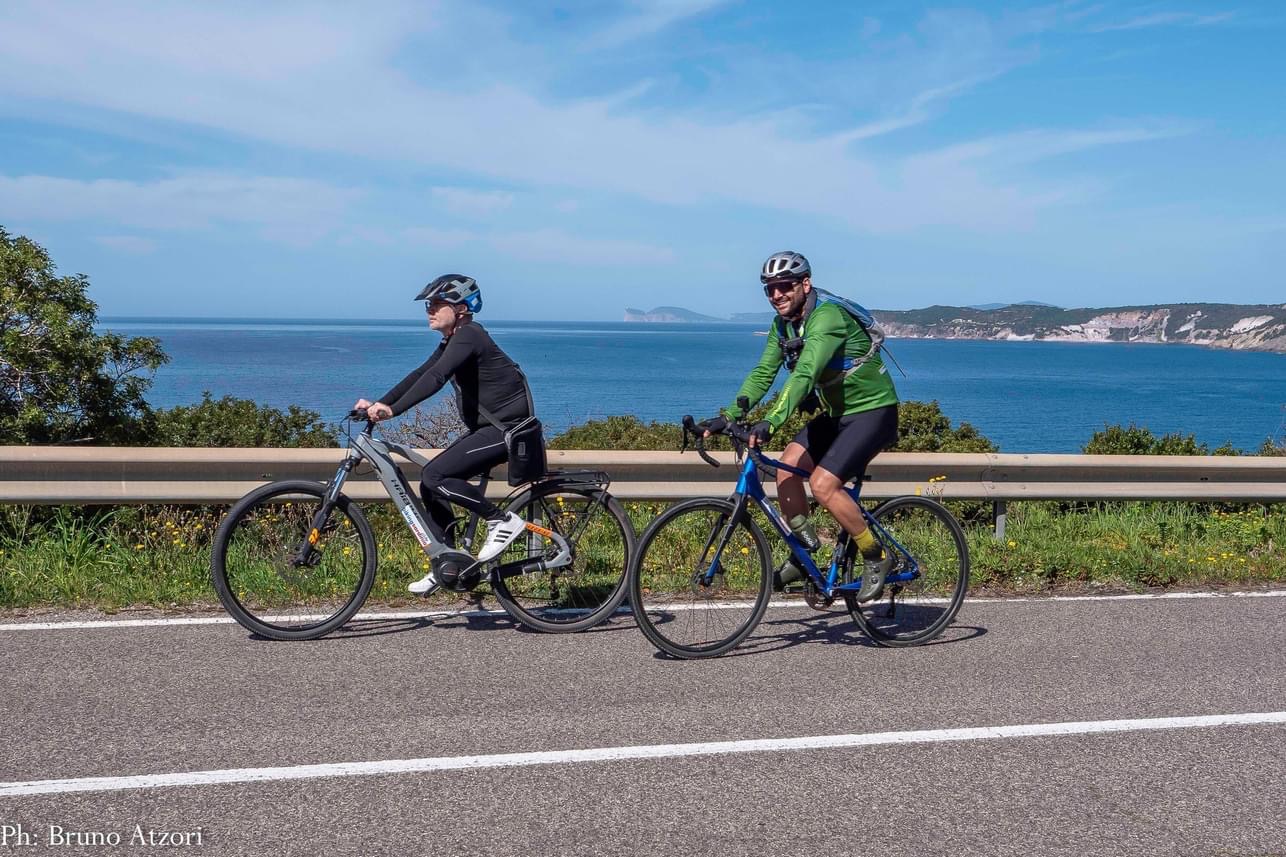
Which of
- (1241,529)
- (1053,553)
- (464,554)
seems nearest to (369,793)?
(464,554)

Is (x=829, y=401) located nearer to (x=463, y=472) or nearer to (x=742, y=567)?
(x=742, y=567)

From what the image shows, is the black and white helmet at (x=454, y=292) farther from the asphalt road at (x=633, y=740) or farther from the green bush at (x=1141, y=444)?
the green bush at (x=1141, y=444)

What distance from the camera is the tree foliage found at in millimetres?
11930

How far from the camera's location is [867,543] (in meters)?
5.91

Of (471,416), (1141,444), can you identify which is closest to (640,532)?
(471,416)

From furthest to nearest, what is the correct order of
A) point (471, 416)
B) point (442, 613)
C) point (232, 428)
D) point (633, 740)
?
point (232, 428) < point (442, 613) < point (471, 416) < point (633, 740)

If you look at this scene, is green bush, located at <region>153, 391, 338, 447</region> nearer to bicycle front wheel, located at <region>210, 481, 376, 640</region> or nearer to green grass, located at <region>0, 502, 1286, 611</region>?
green grass, located at <region>0, 502, 1286, 611</region>

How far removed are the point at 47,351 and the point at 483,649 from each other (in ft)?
28.6

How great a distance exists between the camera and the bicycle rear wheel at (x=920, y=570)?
6.15 metres

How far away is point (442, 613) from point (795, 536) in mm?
2057

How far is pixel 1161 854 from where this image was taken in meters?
3.52

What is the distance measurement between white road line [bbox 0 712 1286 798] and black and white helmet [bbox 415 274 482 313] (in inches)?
103

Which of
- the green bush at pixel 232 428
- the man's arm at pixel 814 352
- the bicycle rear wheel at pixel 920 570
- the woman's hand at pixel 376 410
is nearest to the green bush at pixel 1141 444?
the bicycle rear wheel at pixel 920 570

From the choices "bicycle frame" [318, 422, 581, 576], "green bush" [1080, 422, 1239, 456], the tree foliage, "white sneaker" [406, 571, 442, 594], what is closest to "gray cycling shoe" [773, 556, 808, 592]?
"bicycle frame" [318, 422, 581, 576]
